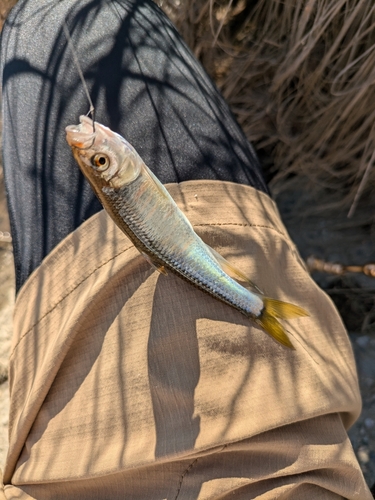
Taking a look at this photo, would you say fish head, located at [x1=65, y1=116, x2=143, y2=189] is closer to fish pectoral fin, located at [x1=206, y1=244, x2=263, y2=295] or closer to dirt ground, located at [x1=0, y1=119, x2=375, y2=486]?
fish pectoral fin, located at [x1=206, y1=244, x2=263, y2=295]

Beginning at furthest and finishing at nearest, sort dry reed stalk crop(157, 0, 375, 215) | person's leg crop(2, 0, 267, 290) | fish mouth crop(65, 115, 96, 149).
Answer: dry reed stalk crop(157, 0, 375, 215) < person's leg crop(2, 0, 267, 290) < fish mouth crop(65, 115, 96, 149)

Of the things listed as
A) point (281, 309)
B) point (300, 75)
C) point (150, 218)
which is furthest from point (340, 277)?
point (150, 218)

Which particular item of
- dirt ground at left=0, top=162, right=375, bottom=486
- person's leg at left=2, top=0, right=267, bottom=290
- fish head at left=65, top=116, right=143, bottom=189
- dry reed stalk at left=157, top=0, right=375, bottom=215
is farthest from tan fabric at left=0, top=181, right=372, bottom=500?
dirt ground at left=0, top=162, right=375, bottom=486

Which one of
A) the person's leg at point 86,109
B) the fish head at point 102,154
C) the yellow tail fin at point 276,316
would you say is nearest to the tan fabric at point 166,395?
the yellow tail fin at point 276,316

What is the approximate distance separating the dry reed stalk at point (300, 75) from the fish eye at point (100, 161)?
94 centimetres

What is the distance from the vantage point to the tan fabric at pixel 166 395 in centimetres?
85

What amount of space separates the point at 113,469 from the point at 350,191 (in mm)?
1363

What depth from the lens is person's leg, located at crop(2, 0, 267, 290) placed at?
1.07 m

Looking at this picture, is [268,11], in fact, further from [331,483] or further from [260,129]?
[331,483]

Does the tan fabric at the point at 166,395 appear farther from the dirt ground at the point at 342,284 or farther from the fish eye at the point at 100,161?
the dirt ground at the point at 342,284

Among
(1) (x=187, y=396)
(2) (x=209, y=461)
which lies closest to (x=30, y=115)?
(1) (x=187, y=396)

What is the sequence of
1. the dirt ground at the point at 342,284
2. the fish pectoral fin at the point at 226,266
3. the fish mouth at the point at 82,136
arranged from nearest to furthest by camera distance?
the fish mouth at the point at 82,136 → the fish pectoral fin at the point at 226,266 → the dirt ground at the point at 342,284

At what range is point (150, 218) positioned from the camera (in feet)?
2.17

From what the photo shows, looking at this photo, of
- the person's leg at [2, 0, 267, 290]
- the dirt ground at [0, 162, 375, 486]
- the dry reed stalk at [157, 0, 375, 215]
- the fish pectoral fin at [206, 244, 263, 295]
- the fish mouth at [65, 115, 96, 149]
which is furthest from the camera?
the dirt ground at [0, 162, 375, 486]
